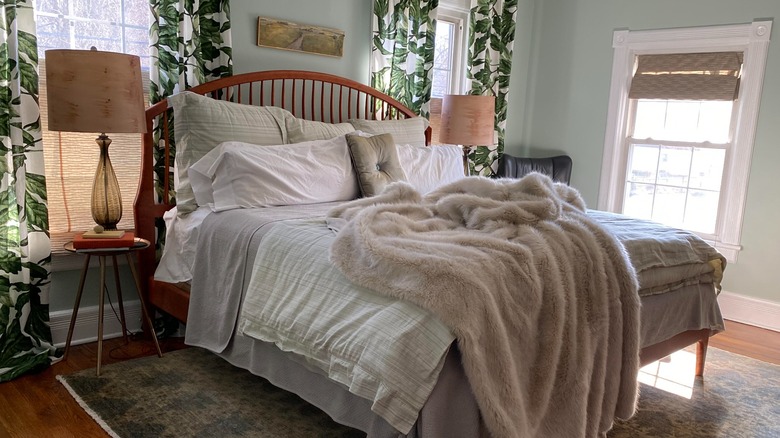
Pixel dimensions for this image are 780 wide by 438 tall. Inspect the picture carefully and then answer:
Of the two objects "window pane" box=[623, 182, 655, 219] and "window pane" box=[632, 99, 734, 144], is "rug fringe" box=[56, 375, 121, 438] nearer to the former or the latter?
"window pane" box=[623, 182, 655, 219]

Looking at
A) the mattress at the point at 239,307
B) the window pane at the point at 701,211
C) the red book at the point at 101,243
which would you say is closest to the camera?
the mattress at the point at 239,307

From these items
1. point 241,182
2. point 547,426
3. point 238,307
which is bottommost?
point 547,426

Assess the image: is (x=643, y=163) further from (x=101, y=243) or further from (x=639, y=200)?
(x=101, y=243)

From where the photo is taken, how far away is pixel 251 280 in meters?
2.25

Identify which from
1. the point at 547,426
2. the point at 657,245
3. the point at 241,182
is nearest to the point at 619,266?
the point at 657,245

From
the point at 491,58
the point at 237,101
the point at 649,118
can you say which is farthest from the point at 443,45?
the point at 237,101

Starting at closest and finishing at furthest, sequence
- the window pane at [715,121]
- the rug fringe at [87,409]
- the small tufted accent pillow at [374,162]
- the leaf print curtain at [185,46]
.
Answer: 1. the rug fringe at [87,409]
2. the leaf print curtain at [185,46]
3. the small tufted accent pillow at [374,162]
4. the window pane at [715,121]

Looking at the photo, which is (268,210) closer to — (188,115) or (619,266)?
(188,115)

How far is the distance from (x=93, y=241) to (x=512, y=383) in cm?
180

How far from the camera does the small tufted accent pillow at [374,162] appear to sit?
3049 millimetres

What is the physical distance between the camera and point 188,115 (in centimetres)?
283

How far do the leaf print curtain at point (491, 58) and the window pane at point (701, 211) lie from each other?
56.4 inches

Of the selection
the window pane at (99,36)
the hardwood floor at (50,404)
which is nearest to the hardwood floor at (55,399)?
the hardwood floor at (50,404)

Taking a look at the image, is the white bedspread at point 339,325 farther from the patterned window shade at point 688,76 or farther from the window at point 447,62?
the patterned window shade at point 688,76
